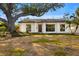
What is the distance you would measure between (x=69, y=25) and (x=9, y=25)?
3.88 ft

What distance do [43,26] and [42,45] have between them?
38 cm

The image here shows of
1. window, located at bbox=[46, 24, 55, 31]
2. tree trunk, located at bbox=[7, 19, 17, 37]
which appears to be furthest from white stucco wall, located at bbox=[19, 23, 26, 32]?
window, located at bbox=[46, 24, 55, 31]

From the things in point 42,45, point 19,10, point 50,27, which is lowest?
point 42,45

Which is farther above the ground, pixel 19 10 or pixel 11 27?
pixel 19 10

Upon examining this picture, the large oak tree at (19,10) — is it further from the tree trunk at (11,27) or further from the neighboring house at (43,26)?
the neighboring house at (43,26)

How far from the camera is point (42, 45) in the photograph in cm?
688

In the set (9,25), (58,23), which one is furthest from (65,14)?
(9,25)

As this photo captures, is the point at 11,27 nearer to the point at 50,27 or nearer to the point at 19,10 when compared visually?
the point at 19,10

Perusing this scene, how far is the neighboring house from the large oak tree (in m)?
0.15

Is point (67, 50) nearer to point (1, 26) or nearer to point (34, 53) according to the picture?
point (34, 53)

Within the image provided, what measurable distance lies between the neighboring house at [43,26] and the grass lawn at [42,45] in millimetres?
103

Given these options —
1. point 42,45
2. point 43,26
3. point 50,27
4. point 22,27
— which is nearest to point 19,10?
point 22,27

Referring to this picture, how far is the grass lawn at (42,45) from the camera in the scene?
6.81 meters

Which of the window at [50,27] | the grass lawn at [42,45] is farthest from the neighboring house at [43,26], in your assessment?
the grass lawn at [42,45]
